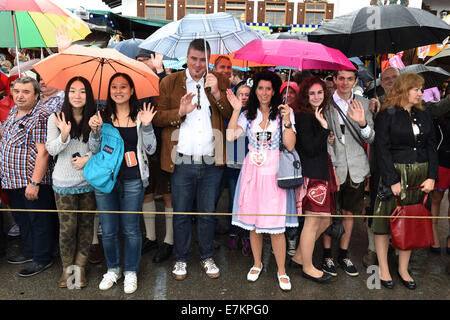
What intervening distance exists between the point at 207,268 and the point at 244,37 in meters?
2.15

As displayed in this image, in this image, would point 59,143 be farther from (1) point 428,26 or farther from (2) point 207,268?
(1) point 428,26

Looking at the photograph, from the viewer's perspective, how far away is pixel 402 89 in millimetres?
2818

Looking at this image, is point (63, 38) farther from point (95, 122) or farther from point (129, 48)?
point (129, 48)

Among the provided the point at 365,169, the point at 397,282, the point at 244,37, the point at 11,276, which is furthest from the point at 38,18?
the point at 397,282

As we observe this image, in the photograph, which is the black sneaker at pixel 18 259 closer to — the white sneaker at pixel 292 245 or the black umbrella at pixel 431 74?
the white sneaker at pixel 292 245

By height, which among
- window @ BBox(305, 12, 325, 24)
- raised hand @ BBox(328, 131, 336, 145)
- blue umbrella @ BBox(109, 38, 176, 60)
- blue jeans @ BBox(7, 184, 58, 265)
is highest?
window @ BBox(305, 12, 325, 24)

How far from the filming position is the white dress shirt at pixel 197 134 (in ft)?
9.36

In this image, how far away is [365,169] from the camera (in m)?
2.98

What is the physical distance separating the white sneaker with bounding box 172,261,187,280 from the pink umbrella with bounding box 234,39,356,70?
1922mm

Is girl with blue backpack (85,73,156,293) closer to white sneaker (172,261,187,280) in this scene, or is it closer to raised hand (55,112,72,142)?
raised hand (55,112,72,142)

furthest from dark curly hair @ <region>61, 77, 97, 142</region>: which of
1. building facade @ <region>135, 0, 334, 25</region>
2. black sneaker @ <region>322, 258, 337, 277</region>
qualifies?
building facade @ <region>135, 0, 334, 25</region>

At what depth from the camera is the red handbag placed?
2773 mm

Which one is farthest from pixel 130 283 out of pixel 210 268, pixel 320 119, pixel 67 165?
pixel 320 119

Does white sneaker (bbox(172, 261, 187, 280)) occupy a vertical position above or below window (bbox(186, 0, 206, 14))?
below
